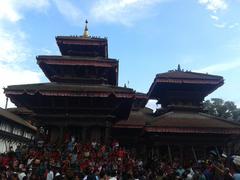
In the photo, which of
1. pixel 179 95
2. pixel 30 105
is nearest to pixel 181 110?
pixel 179 95

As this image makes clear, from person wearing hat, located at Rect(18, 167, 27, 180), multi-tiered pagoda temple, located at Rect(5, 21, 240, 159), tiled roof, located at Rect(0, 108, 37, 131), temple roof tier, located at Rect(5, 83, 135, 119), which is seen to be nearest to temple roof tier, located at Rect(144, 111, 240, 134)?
multi-tiered pagoda temple, located at Rect(5, 21, 240, 159)

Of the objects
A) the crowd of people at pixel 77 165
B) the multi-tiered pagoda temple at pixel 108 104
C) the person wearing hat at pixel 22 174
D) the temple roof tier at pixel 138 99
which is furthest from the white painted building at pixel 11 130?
the person wearing hat at pixel 22 174

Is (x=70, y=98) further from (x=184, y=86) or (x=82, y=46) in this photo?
(x=184, y=86)

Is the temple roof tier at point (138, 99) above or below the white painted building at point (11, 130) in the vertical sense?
above

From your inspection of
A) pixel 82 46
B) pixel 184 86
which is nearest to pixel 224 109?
pixel 184 86

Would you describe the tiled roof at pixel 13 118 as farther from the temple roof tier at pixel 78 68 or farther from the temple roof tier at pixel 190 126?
the temple roof tier at pixel 190 126

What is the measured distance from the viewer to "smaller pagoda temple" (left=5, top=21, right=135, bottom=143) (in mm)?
25141

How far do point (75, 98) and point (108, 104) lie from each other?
85.9 inches

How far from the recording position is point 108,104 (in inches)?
1028

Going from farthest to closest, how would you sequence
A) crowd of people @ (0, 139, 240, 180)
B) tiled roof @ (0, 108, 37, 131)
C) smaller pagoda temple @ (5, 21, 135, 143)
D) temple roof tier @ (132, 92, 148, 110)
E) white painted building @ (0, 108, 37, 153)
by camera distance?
white painted building @ (0, 108, 37, 153) < tiled roof @ (0, 108, 37, 131) < temple roof tier @ (132, 92, 148, 110) < smaller pagoda temple @ (5, 21, 135, 143) < crowd of people @ (0, 139, 240, 180)

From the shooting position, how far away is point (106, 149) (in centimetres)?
2398

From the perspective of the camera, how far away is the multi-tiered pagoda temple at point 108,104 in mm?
25969

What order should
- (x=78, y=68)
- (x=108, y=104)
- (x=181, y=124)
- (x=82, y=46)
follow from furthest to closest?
1. (x=82, y=46)
2. (x=181, y=124)
3. (x=78, y=68)
4. (x=108, y=104)

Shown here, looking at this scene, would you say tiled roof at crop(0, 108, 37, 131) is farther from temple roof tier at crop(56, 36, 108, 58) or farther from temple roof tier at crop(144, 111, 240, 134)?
temple roof tier at crop(144, 111, 240, 134)
